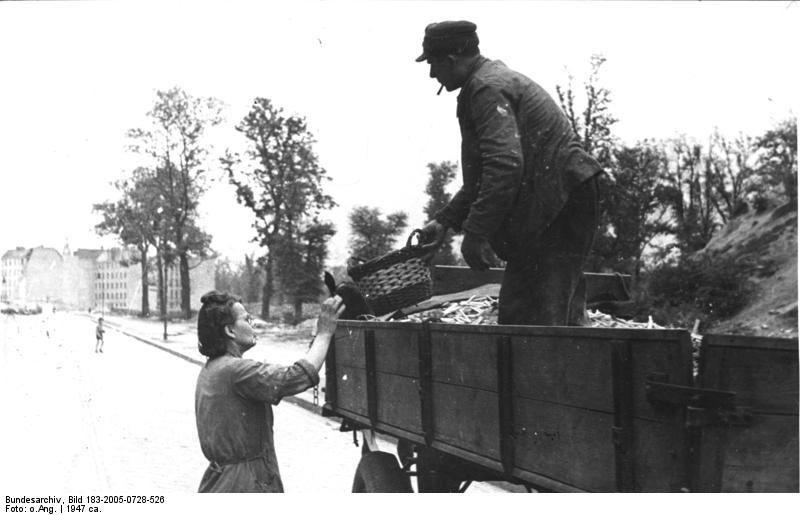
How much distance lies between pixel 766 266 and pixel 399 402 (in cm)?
Result: 1237

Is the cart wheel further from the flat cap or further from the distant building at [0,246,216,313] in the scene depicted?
the distant building at [0,246,216,313]

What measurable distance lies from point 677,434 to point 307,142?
1340cm

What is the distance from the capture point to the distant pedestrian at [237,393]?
2.55 m

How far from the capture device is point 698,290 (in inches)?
518

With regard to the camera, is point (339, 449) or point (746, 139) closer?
point (339, 449)

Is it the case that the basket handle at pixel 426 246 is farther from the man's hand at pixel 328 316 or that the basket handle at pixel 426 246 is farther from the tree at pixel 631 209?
the tree at pixel 631 209

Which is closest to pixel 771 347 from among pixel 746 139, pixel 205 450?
pixel 205 450

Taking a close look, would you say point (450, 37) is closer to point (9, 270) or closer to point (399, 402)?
point (399, 402)

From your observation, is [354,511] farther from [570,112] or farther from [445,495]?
[570,112]

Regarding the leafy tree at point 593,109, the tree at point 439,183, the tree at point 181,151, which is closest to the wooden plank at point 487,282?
the tree at point 181,151

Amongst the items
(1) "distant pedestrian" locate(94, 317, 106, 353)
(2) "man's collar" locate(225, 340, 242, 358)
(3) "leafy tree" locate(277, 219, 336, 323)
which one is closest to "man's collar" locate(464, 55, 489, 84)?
(2) "man's collar" locate(225, 340, 242, 358)

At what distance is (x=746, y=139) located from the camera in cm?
2559

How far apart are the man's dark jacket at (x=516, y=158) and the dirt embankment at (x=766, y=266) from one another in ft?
22.6

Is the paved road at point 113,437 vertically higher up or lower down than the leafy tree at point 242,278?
lower down
